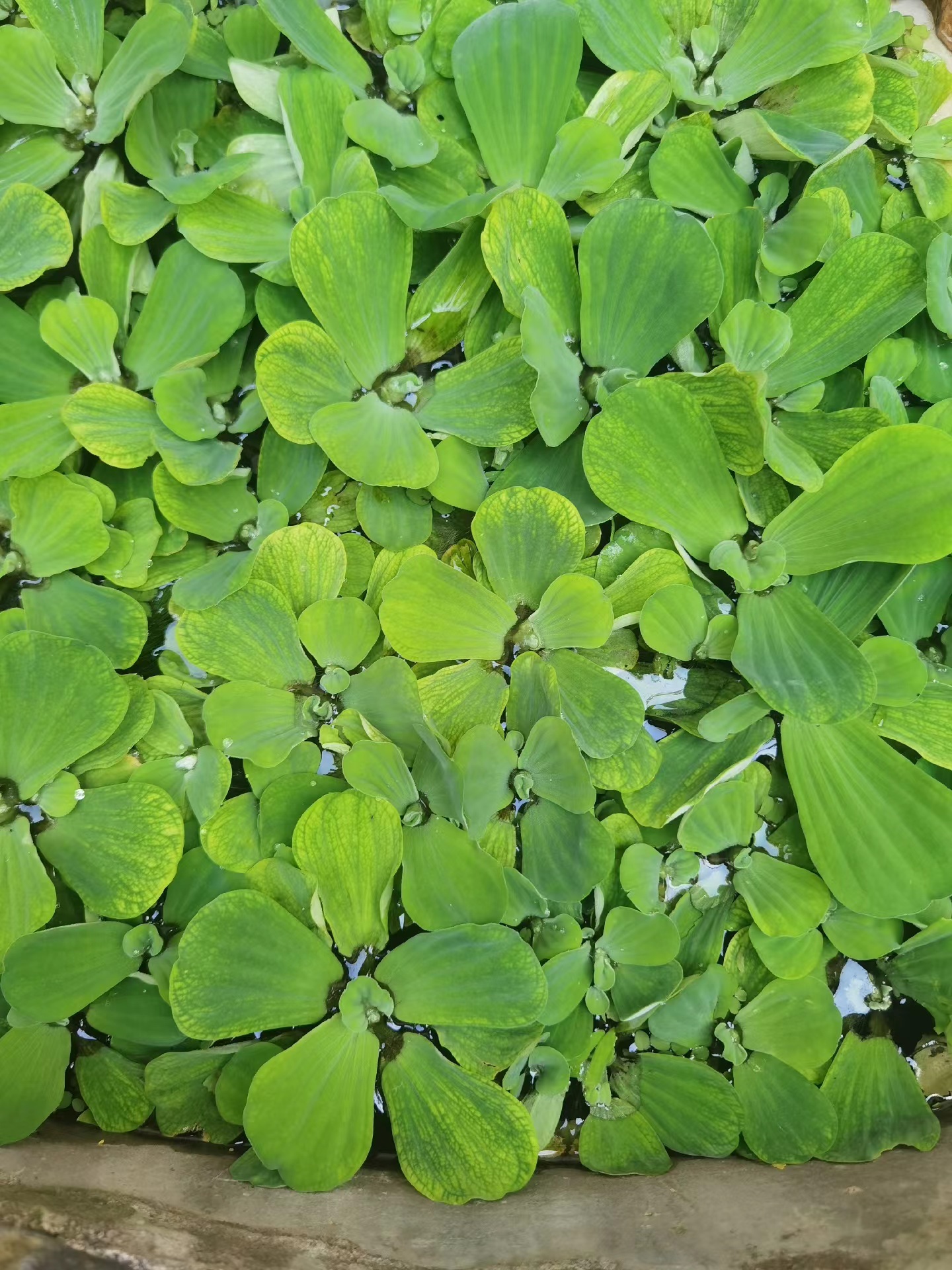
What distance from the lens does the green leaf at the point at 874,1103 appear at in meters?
0.86

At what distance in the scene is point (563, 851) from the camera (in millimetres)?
840

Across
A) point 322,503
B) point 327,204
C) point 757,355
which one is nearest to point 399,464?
point 322,503

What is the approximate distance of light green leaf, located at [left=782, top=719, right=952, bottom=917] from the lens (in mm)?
851

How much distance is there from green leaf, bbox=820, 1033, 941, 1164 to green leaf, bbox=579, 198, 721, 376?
0.73m

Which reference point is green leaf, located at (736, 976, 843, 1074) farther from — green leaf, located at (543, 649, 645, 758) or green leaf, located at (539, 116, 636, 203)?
green leaf, located at (539, 116, 636, 203)

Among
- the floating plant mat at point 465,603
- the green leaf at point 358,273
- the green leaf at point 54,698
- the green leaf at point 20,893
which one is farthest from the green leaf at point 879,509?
the green leaf at point 20,893

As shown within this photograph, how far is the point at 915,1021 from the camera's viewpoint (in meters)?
0.94

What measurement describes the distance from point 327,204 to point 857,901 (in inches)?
32.2

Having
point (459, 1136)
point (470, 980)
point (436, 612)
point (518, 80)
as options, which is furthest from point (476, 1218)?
point (518, 80)

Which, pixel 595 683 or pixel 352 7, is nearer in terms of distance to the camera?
pixel 595 683

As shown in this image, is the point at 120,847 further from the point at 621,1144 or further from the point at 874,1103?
the point at 874,1103

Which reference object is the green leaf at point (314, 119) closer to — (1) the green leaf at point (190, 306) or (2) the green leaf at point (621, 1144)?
(1) the green leaf at point (190, 306)

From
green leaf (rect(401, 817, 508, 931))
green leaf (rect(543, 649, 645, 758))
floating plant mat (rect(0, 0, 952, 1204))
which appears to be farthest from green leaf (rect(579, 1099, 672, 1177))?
green leaf (rect(543, 649, 645, 758))

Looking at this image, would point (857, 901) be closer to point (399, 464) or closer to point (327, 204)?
point (399, 464)
